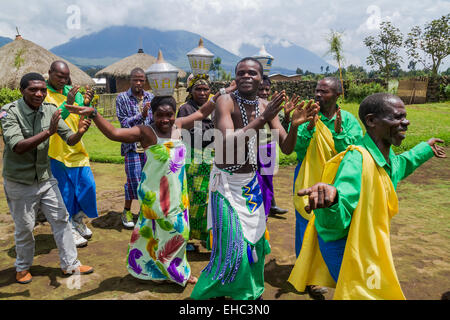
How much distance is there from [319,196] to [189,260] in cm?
268

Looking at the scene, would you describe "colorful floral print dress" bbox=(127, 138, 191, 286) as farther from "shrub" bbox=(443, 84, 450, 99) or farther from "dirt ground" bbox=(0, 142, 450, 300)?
"shrub" bbox=(443, 84, 450, 99)

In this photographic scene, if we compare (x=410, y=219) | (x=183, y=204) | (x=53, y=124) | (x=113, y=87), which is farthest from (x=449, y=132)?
(x=113, y=87)

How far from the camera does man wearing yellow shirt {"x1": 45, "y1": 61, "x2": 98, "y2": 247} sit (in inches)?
170

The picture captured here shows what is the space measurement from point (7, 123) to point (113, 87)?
2955 cm

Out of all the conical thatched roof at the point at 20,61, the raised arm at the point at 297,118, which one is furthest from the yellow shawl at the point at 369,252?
the conical thatched roof at the point at 20,61

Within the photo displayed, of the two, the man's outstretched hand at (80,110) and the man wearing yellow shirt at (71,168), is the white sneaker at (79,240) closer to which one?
the man wearing yellow shirt at (71,168)

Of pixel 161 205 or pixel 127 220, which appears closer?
pixel 161 205

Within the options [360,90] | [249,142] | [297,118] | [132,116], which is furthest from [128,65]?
[297,118]

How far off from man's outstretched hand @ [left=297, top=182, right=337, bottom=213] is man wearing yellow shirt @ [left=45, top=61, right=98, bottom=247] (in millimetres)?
Result: 3448

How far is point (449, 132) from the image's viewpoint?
1098 centimetres

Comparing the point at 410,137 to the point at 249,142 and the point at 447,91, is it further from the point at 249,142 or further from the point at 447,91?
the point at 447,91

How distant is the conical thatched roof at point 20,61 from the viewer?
18.6 metres

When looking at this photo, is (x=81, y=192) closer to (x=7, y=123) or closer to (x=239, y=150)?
(x=7, y=123)

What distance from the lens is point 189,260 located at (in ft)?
13.4
